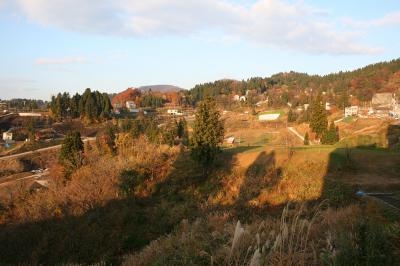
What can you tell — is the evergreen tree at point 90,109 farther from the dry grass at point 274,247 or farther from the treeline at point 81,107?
the dry grass at point 274,247

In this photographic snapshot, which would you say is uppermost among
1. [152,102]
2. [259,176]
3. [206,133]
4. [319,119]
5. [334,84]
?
[334,84]

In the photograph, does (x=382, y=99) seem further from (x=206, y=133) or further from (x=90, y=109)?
(x=206, y=133)

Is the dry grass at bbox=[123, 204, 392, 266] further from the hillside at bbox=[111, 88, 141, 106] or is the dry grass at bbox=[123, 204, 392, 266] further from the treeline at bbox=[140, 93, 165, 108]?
the hillside at bbox=[111, 88, 141, 106]

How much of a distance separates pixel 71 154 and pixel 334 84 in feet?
359

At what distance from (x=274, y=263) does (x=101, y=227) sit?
60.0 feet

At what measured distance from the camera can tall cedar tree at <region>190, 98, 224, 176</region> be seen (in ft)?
86.0

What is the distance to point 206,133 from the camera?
26.2 metres

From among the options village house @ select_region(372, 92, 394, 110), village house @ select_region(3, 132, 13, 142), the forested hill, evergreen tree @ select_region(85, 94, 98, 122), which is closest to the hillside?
the forested hill

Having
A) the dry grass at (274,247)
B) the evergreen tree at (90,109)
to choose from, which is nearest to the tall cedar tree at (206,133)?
the dry grass at (274,247)

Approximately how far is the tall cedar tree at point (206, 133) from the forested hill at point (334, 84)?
1224 inches

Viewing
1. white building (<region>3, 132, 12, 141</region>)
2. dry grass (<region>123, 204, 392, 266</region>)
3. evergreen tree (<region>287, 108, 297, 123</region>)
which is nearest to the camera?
dry grass (<region>123, 204, 392, 266</region>)

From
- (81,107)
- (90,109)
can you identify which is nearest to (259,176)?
(90,109)

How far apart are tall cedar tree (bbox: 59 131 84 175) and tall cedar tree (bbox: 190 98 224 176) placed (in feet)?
39.4

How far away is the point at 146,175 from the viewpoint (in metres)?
28.9
